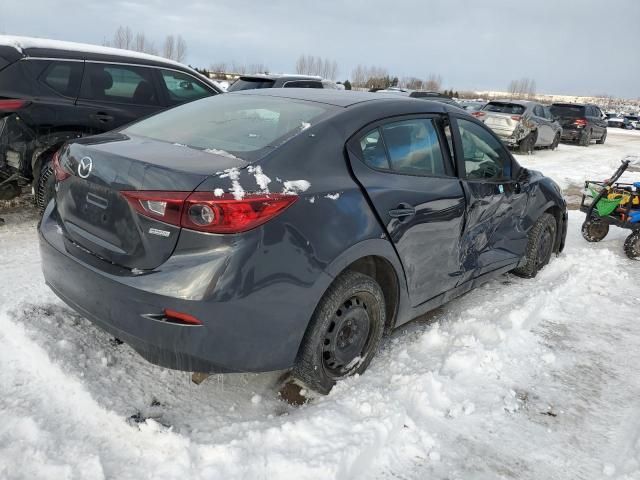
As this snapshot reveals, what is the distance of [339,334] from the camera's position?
282 cm

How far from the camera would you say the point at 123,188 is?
2305 mm

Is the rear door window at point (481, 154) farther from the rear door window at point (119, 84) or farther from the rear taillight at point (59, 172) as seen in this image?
the rear door window at point (119, 84)

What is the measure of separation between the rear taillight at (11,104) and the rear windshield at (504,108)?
1323 centimetres

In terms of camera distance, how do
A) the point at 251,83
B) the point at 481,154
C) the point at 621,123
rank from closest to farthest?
1. the point at 481,154
2. the point at 251,83
3. the point at 621,123

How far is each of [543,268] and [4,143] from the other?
209 inches

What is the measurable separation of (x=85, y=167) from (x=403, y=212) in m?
1.67

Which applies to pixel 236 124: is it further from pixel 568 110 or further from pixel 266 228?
pixel 568 110

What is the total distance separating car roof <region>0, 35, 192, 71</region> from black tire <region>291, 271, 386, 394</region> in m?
4.37

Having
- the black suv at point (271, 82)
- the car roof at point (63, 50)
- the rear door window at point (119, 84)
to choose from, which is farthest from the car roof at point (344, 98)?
the black suv at point (271, 82)

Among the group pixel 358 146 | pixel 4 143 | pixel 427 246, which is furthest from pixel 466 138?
pixel 4 143

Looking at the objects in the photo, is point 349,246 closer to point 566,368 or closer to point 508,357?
point 508,357

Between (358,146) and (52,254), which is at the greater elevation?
(358,146)

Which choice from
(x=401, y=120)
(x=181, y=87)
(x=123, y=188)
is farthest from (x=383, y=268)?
(x=181, y=87)

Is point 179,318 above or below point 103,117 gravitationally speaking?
below
